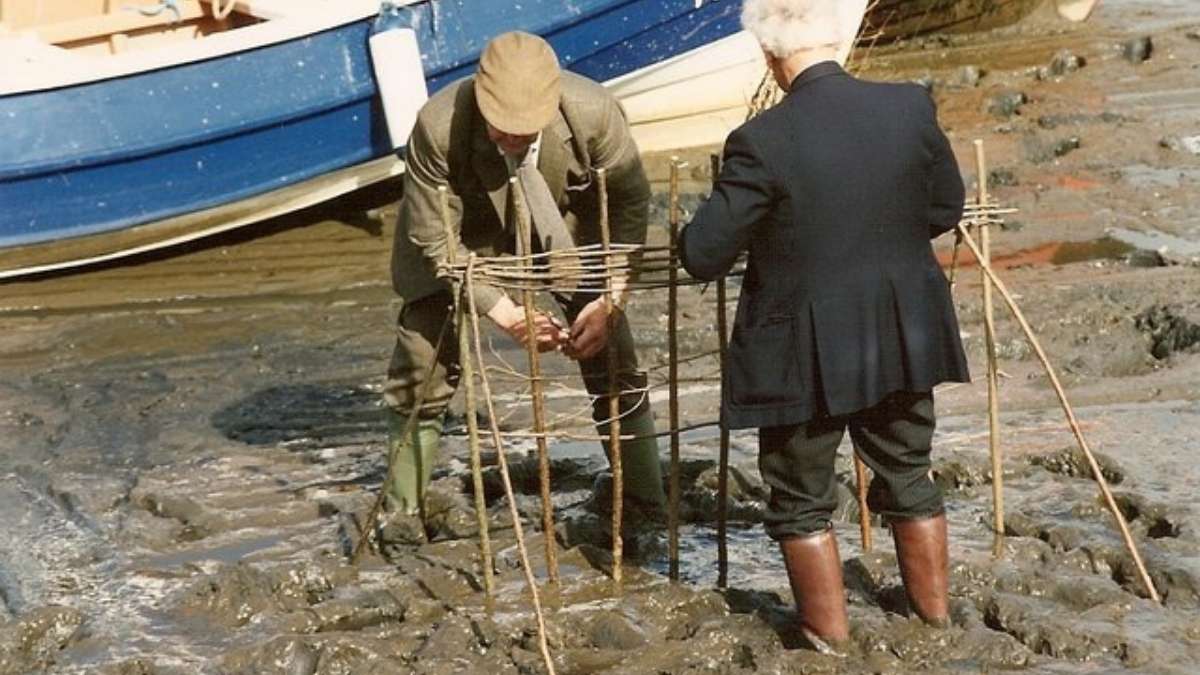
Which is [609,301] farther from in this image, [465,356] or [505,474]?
[505,474]

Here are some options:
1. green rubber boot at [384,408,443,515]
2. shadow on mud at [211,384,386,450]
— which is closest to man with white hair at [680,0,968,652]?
green rubber boot at [384,408,443,515]

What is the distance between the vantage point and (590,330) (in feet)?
18.4

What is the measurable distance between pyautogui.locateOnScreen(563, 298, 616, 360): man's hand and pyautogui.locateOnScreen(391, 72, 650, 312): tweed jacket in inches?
10.8

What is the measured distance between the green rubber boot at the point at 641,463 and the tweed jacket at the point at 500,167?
2.15 ft

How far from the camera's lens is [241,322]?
935cm

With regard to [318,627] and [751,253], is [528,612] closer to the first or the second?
[318,627]

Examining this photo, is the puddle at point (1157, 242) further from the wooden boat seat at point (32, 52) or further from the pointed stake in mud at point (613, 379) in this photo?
the wooden boat seat at point (32, 52)

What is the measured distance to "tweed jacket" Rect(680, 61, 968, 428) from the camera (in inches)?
185

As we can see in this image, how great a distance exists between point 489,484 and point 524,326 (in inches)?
55.3

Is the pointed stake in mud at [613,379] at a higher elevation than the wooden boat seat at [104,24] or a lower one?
lower

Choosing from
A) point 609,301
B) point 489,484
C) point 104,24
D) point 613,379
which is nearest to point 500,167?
point 609,301

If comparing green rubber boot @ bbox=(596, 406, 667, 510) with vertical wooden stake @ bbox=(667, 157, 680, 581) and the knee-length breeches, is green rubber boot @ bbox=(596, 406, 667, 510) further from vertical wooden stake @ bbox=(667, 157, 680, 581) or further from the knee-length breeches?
the knee-length breeches

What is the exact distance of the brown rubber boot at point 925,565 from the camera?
5109mm

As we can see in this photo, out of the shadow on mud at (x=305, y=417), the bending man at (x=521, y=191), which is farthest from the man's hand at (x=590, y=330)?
the shadow on mud at (x=305, y=417)
